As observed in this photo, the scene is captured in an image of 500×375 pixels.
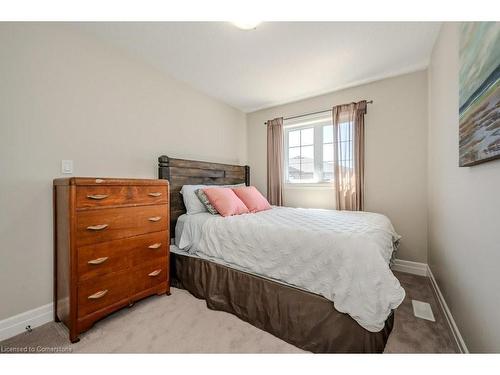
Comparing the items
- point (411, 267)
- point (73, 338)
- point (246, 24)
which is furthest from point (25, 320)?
point (411, 267)

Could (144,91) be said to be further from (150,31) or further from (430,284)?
(430,284)

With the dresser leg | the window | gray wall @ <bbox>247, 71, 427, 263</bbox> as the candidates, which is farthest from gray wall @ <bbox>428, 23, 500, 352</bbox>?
the dresser leg

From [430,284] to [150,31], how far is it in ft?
11.9

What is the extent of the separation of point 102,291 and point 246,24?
7.65 ft

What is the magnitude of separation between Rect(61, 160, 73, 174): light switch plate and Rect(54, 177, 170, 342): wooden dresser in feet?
0.51

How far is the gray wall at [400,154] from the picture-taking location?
2414 millimetres

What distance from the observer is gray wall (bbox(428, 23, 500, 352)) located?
0.92m

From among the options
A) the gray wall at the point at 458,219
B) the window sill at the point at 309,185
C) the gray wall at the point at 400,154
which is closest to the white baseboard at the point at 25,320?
the gray wall at the point at 458,219

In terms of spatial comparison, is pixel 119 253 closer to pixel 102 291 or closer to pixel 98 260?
pixel 98 260

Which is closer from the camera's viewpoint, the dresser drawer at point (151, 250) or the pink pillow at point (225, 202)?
the dresser drawer at point (151, 250)

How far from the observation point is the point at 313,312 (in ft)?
4.30

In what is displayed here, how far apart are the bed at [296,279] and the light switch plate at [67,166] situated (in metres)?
1.07

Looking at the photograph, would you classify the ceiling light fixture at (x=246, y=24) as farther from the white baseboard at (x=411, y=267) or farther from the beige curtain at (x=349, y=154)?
the white baseboard at (x=411, y=267)
